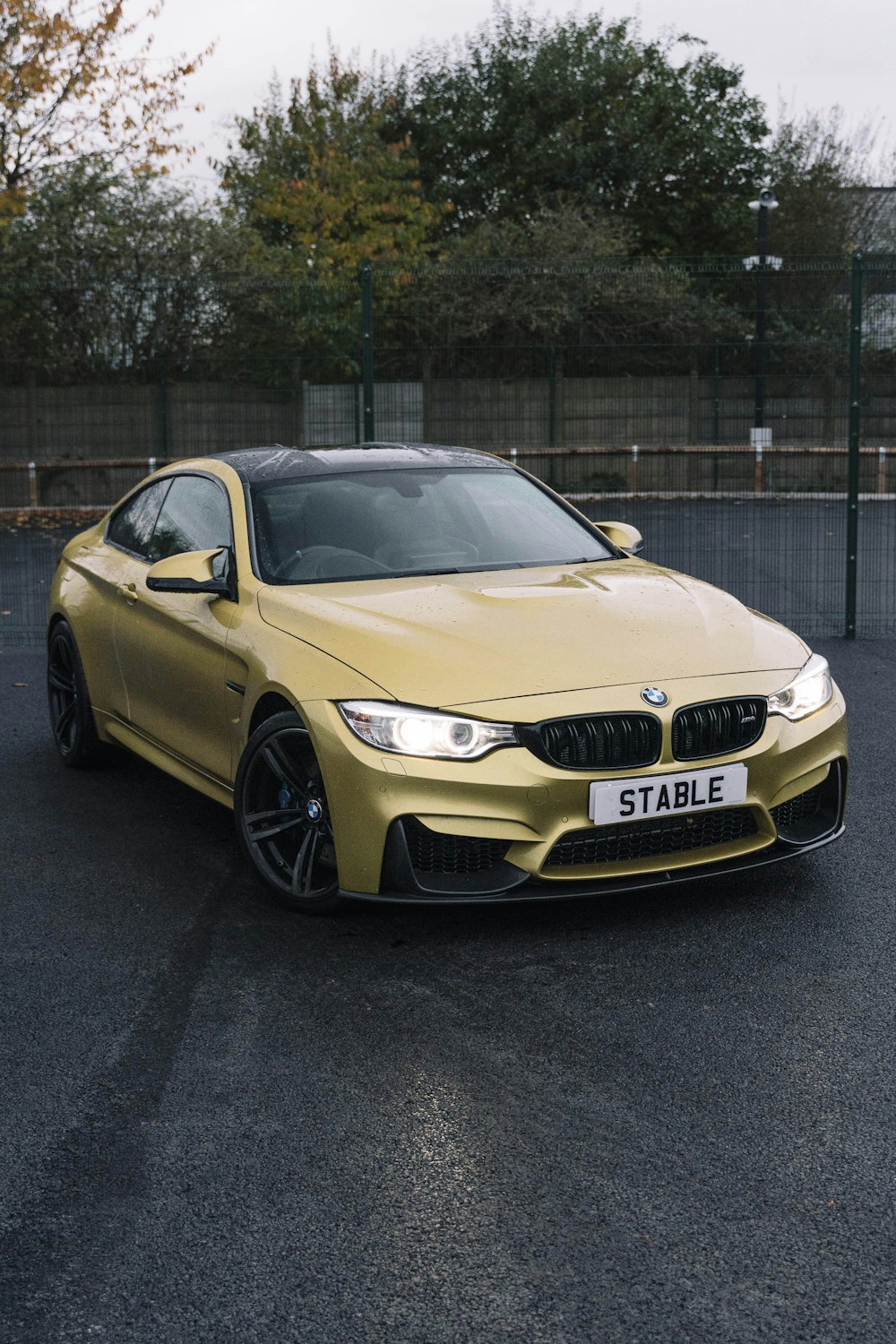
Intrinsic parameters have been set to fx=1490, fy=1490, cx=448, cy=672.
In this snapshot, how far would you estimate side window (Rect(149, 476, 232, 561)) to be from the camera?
5.79m

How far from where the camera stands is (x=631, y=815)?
4332 millimetres

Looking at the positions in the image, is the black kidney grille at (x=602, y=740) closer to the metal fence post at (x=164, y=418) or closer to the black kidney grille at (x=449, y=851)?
the black kidney grille at (x=449, y=851)

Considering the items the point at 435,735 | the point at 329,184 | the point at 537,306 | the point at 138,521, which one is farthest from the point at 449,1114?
the point at 329,184

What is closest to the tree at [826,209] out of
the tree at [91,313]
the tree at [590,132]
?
the tree at [590,132]

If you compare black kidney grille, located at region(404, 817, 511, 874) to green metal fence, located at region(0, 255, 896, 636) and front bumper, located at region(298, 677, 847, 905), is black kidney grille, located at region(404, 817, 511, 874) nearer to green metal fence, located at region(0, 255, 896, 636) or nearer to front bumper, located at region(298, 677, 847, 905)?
front bumper, located at region(298, 677, 847, 905)

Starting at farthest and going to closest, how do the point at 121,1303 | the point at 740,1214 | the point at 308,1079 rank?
the point at 308,1079 → the point at 740,1214 → the point at 121,1303

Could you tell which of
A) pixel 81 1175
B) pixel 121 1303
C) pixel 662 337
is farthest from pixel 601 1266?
pixel 662 337

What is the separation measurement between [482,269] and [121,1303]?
10.7 m

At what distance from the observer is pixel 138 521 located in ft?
21.6

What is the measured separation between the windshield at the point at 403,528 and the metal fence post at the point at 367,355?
504 cm

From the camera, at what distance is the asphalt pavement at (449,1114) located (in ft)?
8.58

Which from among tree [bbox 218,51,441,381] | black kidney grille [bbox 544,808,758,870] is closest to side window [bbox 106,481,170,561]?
black kidney grille [bbox 544,808,758,870]

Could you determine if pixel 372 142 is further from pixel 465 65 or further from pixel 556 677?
pixel 556 677

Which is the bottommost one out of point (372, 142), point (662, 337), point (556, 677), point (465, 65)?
point (556, 677)
